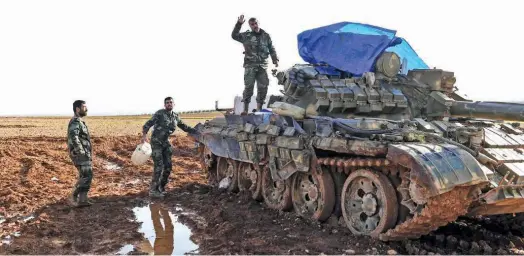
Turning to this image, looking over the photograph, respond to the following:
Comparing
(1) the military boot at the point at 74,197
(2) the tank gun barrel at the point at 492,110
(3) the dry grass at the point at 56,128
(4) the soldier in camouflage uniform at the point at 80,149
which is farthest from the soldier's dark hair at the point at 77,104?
(3) the dry grass at the point at 56,128

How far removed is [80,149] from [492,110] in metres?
6.87

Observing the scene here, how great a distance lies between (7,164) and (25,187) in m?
3.54

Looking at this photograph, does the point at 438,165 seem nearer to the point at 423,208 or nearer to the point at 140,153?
the point at 423,208

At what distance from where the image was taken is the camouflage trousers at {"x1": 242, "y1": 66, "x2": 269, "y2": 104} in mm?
11711

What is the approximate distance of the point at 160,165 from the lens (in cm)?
1191

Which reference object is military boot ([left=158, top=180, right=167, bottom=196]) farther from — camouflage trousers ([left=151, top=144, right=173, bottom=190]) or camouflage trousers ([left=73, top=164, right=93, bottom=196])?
camouflage trousers ([left=73, top=164, right=93, bottom=196])

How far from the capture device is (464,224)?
9062 mm

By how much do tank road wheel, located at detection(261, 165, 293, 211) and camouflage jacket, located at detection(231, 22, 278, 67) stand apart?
90.6 inches

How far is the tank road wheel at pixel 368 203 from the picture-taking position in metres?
7.49

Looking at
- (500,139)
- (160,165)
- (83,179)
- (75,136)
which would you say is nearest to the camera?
(500,139)

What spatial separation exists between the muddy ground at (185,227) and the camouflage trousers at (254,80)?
2.08 m

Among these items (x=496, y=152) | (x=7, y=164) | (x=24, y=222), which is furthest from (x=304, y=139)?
(x=7, y=164)

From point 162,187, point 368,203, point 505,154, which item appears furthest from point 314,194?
point 162,187

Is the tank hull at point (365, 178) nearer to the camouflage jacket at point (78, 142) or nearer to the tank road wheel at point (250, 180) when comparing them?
the tank road wheel at point (250, 180)
